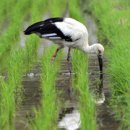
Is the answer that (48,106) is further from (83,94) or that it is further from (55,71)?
(55,71)

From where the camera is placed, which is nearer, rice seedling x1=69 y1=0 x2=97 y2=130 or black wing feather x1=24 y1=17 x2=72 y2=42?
rice seedling x1=69 y1=0 x2=97 y2=130

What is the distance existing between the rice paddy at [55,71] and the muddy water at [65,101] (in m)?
0.04

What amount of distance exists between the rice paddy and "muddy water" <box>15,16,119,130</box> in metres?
0.04

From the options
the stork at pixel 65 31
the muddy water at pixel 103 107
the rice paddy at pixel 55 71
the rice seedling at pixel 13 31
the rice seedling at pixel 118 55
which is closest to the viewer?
the rice paddy at pixel 55 71

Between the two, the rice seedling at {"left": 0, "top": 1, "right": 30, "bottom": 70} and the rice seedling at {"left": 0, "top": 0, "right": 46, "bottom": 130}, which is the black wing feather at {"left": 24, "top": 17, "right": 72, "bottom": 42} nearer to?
the rice seedling at {"left": 0, "top": 0, "right": 46, "bottom": 130}

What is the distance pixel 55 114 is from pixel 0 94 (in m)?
0.85

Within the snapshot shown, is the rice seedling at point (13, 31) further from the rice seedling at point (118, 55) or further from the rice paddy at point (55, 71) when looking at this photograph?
the rice seedling at point (118, 55)

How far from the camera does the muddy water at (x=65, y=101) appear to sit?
4.21 metres

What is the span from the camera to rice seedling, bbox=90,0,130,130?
4.37 m

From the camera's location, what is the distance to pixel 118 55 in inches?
210

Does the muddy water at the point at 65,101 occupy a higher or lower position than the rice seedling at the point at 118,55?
lower

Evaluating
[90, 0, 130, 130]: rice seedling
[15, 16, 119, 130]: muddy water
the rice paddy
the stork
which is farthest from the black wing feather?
[90, 0, 130, 130]: rice seedling

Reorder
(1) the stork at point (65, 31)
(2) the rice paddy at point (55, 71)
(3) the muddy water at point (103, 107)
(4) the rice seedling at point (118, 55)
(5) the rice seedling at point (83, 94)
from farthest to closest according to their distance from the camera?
(1) the stork at point (65, 31)
(4) the rice seedling at point (118, 55)
(3) the muddy water at point (103, 107)
(2) the rice paddy at point (55, 71)
(5) the rice seedling at point (83, 94)

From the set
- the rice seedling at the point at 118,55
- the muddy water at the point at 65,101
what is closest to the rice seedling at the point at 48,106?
the muddy water at the point at 65,101
